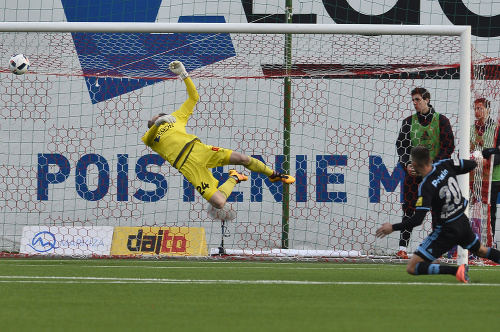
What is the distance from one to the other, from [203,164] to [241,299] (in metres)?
4.35

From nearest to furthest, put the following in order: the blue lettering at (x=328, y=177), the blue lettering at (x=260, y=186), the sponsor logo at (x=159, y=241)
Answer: the sponsor logo at (x=159, y=241) → the blue lettering at (x=260, y=186) → the blue lettering at (x=328, y=177)

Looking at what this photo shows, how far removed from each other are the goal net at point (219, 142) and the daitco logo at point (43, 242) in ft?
0.05

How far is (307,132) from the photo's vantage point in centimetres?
1138

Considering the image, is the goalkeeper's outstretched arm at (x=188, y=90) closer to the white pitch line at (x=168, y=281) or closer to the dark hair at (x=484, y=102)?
the white pitch line at (x=168, y=281)

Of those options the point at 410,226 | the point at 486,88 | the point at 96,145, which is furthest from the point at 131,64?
the point at 410,226

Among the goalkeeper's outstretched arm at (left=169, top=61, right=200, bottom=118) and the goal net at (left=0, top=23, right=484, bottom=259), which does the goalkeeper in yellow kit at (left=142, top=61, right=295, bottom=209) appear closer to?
the goalkeeper's outstretched arm at (left=169, top=61, right=200, bottom=118)

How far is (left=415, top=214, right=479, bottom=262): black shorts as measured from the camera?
630 centimetres

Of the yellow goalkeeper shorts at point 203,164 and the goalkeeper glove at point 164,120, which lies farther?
the yellow goalkeeper shorts at point 203,164

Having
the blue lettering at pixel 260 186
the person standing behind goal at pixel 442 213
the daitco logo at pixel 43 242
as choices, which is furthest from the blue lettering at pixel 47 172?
the person standing behind goal at pixel 442 213

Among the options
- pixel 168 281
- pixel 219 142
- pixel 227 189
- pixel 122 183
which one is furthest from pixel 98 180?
pixel 168 281

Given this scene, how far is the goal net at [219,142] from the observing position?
408 inches

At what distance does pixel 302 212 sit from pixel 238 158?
2.39m

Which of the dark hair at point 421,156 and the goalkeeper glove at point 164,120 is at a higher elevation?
the goalkeeper glove at point 164,120

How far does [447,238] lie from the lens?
633 cm
